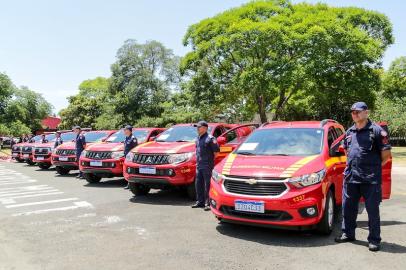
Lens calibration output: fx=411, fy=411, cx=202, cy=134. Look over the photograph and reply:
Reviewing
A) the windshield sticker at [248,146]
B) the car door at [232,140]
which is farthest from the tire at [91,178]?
the windshield sticker at [248,146]

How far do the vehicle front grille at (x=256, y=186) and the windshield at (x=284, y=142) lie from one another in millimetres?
922

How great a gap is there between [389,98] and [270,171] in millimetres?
41424

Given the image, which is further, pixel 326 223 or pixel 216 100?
pixel 216 100

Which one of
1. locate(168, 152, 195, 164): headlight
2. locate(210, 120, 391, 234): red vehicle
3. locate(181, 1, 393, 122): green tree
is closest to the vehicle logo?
locate(210, 120, 391, 234): red vehicle

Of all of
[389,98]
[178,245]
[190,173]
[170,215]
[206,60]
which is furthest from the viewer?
[389,98]

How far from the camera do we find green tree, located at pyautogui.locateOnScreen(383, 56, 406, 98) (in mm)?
41219

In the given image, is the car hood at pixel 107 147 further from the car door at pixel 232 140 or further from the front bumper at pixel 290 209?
the front bumper at pixel 290 209

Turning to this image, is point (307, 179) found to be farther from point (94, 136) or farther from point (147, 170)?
point (94, 136)

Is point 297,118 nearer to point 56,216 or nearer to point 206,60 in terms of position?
point 206,60

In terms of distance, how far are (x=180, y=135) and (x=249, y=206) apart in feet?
15.1

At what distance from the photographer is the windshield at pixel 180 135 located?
9801 mm

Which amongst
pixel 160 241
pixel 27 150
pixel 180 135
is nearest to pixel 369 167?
pixel 160 241

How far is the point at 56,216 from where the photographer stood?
24.5ft

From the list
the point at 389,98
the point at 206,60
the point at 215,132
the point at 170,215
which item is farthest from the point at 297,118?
the point at 170,215
